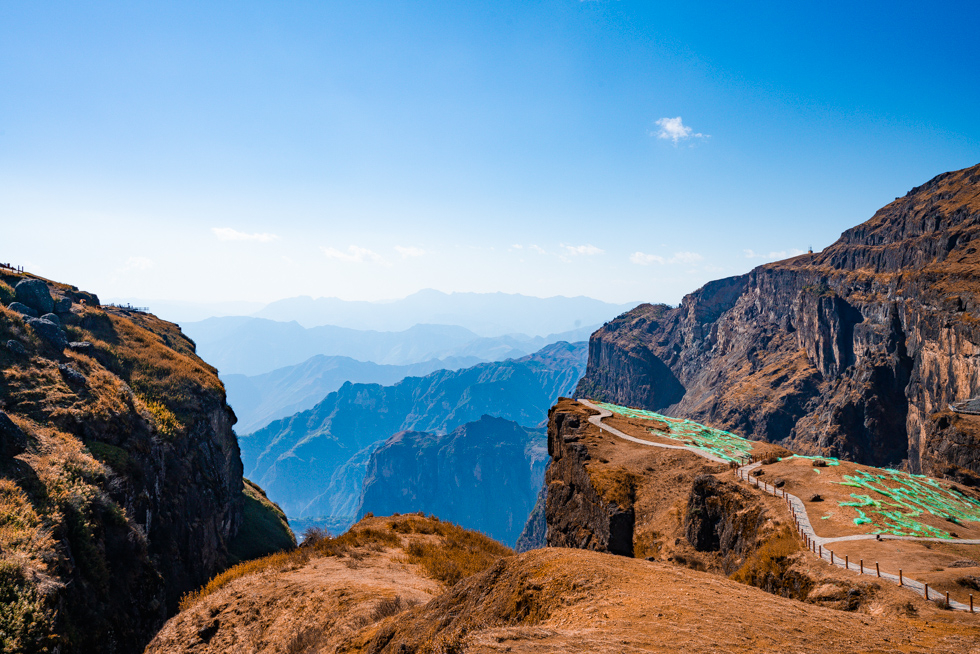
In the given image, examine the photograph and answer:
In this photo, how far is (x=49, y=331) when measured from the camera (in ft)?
111

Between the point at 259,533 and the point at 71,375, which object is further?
the point at 259,533

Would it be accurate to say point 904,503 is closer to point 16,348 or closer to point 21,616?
point 21,616

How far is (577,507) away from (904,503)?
21.1 metres

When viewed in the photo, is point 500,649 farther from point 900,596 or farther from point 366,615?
point 900,596

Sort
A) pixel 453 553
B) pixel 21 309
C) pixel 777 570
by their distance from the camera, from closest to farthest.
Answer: pixel 777 570
pixel 453 553
pixel 21 309

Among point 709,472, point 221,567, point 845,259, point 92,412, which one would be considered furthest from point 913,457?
point 92,412

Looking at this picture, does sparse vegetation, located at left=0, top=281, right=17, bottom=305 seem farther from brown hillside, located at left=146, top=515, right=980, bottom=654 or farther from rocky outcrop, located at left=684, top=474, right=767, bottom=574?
rocky outcrop, located at left=684, top=474, right=767, bottom=574

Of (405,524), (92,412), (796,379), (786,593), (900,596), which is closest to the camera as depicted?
(900,596)

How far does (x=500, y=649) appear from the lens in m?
8.52

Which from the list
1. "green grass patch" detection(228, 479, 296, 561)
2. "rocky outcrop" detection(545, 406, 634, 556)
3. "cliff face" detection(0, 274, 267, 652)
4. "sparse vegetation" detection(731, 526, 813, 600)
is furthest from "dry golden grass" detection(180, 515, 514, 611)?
"green grass patch" detection(228, 479, 296, 561)

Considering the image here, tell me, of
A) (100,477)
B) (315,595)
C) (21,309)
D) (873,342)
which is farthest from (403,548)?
(873,342)

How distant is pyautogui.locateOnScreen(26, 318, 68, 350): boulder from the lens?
1310 inches

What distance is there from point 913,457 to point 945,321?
2813 cm

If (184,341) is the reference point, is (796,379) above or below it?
below
